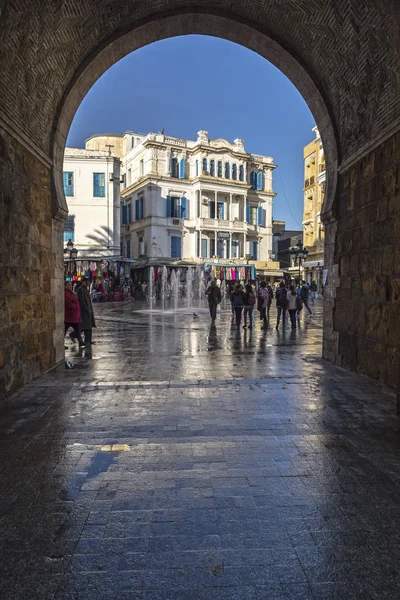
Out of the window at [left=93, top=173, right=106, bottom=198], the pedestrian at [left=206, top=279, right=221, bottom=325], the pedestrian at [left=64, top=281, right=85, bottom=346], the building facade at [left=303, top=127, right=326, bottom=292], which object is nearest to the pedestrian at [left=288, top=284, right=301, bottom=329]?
the pedestrian at [left=206, top=279, right=221, bottom=325]

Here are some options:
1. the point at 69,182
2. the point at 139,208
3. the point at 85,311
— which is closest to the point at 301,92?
the point at 85,311

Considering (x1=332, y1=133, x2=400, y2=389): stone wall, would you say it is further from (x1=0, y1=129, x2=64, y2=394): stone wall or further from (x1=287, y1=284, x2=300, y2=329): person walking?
(x1=287, y1=284, x2=300, y2=329): person walking

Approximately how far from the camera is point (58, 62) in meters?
7.35

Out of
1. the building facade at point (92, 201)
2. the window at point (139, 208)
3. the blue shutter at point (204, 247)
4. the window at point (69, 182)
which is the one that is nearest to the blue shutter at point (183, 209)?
the blue shutter at point (204, 247)

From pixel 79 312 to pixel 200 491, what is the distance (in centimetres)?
757

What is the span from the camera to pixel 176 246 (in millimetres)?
42000

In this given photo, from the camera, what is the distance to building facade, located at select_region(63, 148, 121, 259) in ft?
105

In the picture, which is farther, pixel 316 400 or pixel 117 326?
pixel 117 326

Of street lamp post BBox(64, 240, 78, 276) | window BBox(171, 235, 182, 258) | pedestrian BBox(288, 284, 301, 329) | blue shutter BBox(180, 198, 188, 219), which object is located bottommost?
pedestrian BBox(288, 284, 301, 329)

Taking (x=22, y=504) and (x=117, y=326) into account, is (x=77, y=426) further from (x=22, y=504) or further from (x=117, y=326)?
(x=117, y=326)

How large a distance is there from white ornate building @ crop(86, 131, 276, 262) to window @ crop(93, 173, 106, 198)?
8250 mm

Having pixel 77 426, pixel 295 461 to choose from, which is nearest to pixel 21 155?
pixel 77 426

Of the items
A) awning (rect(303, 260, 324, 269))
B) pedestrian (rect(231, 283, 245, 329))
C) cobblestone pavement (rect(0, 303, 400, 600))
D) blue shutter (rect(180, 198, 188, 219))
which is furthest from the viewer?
blue shutter (rect(180, 198, 188, 219))

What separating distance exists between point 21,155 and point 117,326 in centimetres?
955
